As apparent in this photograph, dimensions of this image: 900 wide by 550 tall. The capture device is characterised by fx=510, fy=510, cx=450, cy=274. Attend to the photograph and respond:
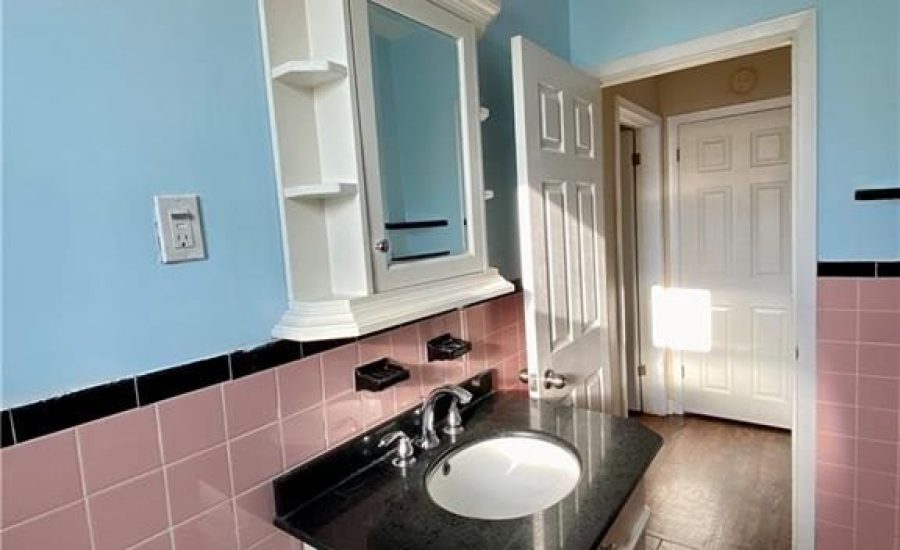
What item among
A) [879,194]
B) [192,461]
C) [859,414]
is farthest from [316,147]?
[859,414]

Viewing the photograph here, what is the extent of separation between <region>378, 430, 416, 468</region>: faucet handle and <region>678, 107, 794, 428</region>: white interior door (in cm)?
258

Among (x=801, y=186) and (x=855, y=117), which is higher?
(x=855, y=117)

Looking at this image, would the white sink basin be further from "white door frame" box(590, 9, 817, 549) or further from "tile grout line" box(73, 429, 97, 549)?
"white door frame" box(590, 9, 817, 549)

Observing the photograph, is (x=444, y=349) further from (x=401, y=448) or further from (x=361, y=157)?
(x=361, y=157)

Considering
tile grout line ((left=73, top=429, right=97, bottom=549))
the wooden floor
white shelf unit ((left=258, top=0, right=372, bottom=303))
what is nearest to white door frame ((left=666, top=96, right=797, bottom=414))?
the wooden floor

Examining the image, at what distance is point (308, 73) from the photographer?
964 mm

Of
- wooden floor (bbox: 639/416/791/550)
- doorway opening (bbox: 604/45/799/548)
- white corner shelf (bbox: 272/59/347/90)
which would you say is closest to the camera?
white corner shelf (bbox: 272/59/347/90)

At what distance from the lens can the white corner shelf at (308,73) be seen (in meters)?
0.94

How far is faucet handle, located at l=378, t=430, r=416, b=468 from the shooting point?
1.18 meters

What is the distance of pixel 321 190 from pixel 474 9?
0.69 m

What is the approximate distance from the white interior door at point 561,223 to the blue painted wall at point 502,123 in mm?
189

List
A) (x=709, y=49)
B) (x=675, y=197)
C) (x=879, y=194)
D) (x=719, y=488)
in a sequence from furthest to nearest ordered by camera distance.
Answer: (x=675, y=197), (x=719, y=488), (x=709, y=49), (x=879, y=194)

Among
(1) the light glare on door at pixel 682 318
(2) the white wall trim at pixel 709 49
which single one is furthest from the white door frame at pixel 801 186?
(1) the light glare on door at pixel 682 318

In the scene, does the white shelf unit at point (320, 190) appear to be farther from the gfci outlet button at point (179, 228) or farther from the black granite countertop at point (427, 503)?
the black granite countertop at point (427, 503)
